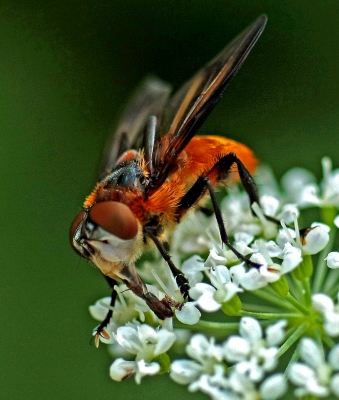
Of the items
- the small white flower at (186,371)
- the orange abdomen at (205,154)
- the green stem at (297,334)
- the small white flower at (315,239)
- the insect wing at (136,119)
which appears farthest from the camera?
the insect wing at (136,119)

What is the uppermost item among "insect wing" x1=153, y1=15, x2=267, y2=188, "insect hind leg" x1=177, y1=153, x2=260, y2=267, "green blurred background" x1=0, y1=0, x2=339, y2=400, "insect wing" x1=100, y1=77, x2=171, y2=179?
"insect wing" x1=153, y1=15, x2=267, y2=188

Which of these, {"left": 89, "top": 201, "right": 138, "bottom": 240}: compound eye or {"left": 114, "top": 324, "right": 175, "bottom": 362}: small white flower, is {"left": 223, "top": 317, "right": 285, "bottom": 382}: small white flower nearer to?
{"left": 114, "top": 324, "right": 175, "bottom": 362}: small white flower

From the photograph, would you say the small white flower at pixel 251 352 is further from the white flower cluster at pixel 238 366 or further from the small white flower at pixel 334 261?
the small white flower at pixel 334 261

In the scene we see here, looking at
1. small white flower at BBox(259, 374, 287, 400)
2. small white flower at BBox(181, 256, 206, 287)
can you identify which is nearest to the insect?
small white flower at BBox(181, 256, 206, 287)

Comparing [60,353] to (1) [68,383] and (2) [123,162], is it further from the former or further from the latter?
(2) [123,162]

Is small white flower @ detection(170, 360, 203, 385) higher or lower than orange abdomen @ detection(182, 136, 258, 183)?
lower

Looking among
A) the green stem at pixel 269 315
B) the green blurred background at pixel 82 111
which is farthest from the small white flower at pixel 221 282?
the green blurred background at pixel 82 111

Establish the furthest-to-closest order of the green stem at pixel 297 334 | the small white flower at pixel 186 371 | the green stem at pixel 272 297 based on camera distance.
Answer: the green stem at pixel 272 297
the green stem at pixel 297 334
the small white flower at pixel 186 371
